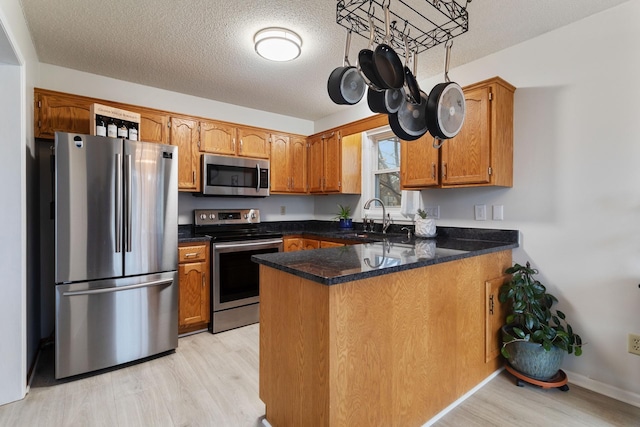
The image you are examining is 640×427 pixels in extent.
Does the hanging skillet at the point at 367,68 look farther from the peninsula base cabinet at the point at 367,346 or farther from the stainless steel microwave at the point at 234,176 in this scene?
the stainless steel microwave at the point at 234,176

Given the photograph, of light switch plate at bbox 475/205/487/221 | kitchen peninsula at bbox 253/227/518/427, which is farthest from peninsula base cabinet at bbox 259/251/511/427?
light switch plate at bbox 475/205/487/221

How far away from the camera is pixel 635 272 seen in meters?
Answer: 1.90

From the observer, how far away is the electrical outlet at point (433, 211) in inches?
116

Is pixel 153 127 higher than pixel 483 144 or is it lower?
higher

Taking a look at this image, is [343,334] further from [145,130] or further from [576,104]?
[145,130]

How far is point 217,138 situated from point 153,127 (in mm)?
624

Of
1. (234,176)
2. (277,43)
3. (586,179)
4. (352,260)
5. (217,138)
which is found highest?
(277,43)

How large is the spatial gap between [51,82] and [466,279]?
12.1ft

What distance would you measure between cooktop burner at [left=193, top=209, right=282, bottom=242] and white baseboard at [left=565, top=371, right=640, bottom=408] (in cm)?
270

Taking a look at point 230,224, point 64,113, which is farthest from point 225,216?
point 64,113

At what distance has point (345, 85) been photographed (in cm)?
157

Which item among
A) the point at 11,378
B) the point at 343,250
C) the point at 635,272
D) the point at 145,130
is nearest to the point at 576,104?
the point at 635,272

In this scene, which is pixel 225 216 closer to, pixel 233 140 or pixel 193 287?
pixel 233 140

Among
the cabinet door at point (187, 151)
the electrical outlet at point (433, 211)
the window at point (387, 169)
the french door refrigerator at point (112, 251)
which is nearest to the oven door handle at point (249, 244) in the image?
the french door refrigerator at point (112, 251)
